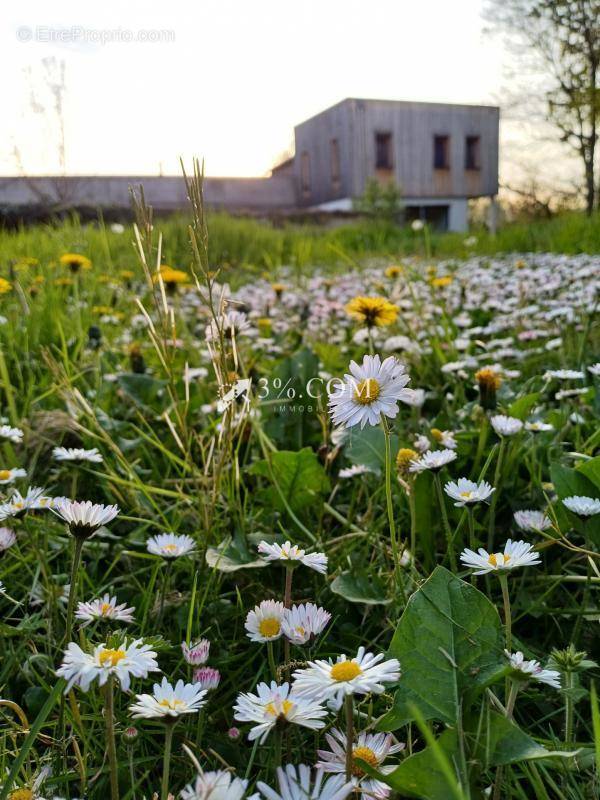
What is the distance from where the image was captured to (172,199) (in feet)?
54.3

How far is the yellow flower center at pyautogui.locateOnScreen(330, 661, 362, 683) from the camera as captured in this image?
426 millimetres

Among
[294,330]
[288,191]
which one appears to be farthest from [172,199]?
[294,330]

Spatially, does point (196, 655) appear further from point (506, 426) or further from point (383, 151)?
point (383, 151)

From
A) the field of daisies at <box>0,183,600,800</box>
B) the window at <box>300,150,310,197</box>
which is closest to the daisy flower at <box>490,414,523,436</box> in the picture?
the field of daisies at <box>0,183,600,800</box>

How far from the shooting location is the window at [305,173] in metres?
19.3

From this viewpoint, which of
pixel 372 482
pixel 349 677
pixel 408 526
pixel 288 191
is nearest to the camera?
pixel 349 677

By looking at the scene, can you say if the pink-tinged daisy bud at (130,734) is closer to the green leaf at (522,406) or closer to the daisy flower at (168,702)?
the daisy flower at (168,702)

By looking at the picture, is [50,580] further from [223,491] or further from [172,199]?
[172,199]

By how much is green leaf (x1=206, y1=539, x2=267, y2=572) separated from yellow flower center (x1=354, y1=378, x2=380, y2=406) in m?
0.29

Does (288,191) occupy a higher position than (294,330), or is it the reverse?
(288,191)

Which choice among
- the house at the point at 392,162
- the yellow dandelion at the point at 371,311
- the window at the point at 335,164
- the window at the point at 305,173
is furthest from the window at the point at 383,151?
the yellow dandelion at the point at 371,311

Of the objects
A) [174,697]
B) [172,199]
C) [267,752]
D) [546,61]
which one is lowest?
[267,752]

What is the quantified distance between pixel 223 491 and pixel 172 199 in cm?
1658

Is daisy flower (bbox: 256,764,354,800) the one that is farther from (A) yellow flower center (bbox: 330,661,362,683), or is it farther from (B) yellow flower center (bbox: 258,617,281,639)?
(B) yellow flower center (bbox: 258,617,281,639)
